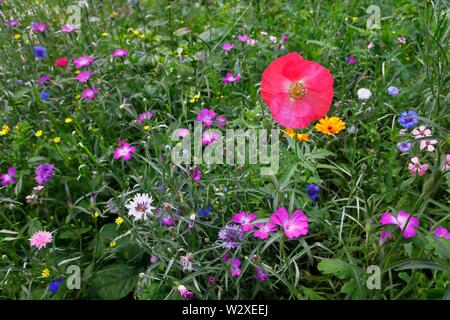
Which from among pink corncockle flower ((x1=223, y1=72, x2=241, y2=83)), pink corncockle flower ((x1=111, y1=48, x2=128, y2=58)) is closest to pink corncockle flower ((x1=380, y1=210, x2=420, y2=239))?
pink corncockle flower ((x1=223, y1=72, x2=241, y2=83))

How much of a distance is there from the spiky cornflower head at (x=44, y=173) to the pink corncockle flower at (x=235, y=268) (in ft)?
2.49

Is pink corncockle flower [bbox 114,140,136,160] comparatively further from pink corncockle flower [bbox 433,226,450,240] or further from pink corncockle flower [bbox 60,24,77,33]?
pink corncockle flower [bbox 433,226,450,240]

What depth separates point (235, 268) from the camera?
128 cm

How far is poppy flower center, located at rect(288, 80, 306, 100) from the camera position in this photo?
3.78ft

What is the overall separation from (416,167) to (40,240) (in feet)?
3.88

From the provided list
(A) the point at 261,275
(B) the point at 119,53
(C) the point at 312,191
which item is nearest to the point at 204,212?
(A) the point at 261,275

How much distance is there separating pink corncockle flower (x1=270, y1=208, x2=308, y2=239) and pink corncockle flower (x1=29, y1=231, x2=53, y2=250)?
713mm

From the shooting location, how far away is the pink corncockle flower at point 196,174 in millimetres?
1288

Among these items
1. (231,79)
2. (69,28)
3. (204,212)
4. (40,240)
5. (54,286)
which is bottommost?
(54,286)

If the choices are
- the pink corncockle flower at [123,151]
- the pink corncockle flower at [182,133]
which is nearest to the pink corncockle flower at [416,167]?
the pink corncockle flower at [182,133]

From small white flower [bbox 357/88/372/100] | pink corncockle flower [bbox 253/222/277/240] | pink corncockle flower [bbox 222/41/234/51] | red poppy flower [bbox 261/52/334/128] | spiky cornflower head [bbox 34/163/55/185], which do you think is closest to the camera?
red poppy flower [bbox 261/52/334/128]

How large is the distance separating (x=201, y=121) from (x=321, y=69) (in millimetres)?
624

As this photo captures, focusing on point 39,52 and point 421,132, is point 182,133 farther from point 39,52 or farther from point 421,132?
point 39,52
